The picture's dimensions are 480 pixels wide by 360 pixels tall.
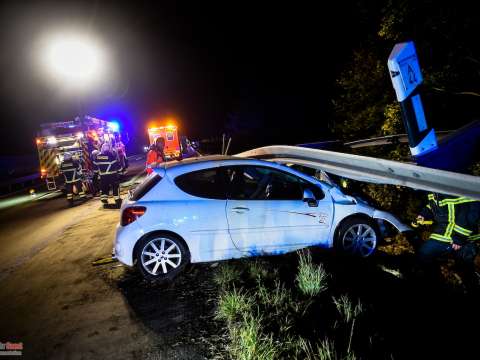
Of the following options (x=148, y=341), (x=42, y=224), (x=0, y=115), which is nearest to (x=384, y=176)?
(x=148, y=341)

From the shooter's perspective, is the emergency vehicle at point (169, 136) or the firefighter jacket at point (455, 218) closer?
the firefighter jacket at point (455, 218)

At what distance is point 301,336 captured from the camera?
9.50 ft

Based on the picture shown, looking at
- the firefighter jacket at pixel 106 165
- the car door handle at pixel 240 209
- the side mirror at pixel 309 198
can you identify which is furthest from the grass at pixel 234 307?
the firefighter jacket at pixel 106 165

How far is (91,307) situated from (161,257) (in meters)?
1.01

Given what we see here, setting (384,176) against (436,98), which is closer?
(384,176)

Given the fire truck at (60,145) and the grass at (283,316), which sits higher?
the fire truck at (60,145)

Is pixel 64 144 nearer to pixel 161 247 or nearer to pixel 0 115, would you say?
pixel 161 247

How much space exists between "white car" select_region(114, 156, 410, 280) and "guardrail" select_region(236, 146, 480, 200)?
62 cm

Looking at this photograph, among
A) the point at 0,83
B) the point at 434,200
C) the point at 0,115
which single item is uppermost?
the point at 0,83

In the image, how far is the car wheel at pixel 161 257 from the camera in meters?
4.40

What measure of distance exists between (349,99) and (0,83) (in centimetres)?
5506

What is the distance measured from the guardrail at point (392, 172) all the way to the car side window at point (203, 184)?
3.69 feet

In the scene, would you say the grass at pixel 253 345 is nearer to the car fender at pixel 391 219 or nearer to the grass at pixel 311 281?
the grass at pixel 311 281

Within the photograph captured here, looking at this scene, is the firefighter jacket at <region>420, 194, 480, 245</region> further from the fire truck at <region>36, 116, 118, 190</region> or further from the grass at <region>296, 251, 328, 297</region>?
the fire truck at <region>36, 116, 118, 190</region>
